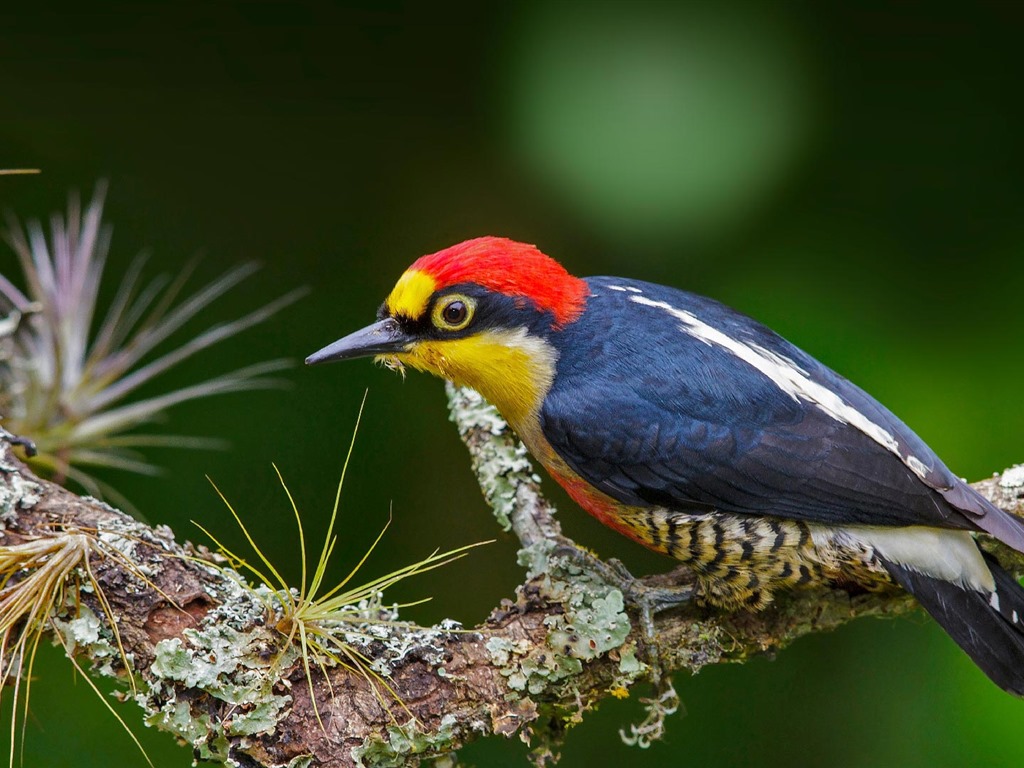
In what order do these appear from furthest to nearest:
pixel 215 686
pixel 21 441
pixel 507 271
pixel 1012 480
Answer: pixel 1012 480 → pixel 507 271 → pixel 21 441 → pixel 215 686

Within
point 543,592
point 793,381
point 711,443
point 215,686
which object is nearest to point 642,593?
point 543,592

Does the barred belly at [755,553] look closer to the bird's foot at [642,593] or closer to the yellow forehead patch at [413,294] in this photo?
the bird's foot at [642,593]

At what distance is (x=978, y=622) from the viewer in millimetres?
2236

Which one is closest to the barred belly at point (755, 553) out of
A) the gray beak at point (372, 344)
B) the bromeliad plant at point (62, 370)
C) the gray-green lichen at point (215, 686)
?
the gray beak at point (372, 344)

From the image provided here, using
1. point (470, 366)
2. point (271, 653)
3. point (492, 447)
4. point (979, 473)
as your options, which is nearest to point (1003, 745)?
point (979, 473)

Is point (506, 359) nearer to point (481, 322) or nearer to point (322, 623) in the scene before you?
point (481, 322)

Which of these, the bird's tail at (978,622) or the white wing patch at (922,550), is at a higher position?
the white wing patch at (922,550)

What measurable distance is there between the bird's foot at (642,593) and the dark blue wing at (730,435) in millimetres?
156

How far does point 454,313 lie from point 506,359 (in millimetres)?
146

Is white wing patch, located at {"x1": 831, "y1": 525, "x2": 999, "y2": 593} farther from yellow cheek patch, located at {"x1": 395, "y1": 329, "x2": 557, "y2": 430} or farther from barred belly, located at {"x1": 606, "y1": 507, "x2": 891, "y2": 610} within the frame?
yellow cheek patch, located at {"x1": 395, "y1": 329, "x2": 557, "y2": 430}

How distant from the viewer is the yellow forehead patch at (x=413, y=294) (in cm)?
231

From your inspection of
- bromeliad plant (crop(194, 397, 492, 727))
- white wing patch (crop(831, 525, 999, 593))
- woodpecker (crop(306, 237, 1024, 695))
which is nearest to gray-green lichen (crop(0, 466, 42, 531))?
bromeliad plant (crop(194, 397, 492, 727))

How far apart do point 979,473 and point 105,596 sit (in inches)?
86.3

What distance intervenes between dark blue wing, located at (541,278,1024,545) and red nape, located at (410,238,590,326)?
0.23 ft
